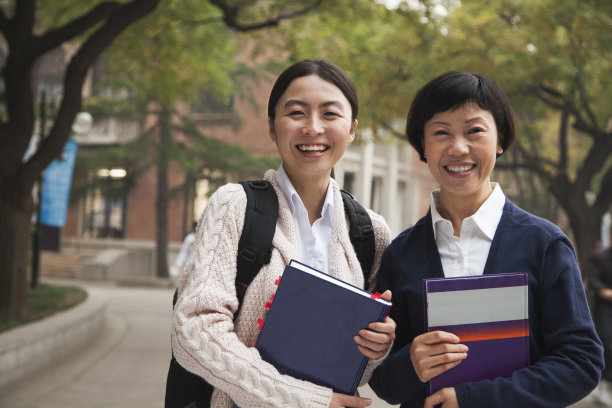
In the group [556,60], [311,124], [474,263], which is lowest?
[474,263]

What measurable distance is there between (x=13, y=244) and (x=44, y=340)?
5.84 feet

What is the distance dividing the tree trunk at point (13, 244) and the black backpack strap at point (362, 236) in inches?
282

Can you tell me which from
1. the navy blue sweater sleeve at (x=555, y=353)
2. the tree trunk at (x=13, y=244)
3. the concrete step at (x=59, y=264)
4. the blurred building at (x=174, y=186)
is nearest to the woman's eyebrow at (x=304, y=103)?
the navy blue sweater sleeve at (x=555, y=353)

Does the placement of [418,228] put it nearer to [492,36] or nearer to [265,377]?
[265,377]

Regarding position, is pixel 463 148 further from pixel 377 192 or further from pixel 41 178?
pixel 377 192

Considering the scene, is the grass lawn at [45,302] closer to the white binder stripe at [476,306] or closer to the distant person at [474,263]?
the distant person at [474,263]

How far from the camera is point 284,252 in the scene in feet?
7.28

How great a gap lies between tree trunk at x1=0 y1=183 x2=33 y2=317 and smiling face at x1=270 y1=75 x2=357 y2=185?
7.15 m

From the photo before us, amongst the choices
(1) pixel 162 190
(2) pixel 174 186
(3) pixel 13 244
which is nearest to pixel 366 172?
(2) pixel 174 186

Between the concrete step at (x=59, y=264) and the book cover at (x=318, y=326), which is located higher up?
the book cover at (x=318, y=326)

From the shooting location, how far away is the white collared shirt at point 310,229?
2.36 meters

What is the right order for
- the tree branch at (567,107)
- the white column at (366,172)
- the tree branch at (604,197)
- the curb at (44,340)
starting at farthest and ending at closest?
the white column at (366,172) → the tree branch at (604,197) → the tree branch at (567,107) → the curb at (44,340)

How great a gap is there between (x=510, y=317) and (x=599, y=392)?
561 cm

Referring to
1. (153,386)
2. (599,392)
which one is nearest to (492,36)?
(599,392)
